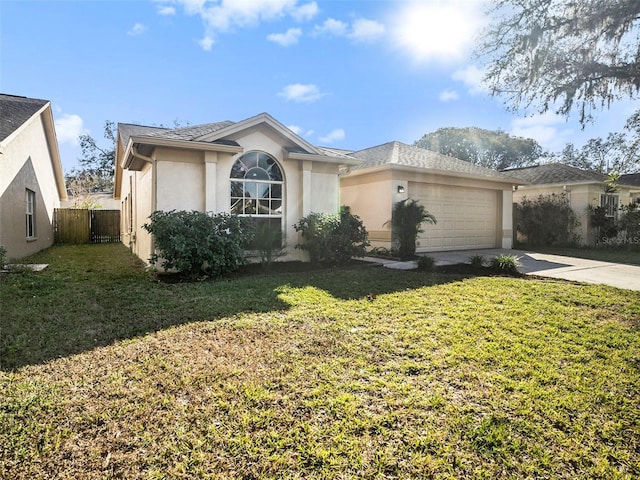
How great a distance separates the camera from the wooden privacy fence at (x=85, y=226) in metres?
19.0

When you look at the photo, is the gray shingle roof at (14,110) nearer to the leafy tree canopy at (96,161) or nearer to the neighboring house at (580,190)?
the neighboring house at (580,190)

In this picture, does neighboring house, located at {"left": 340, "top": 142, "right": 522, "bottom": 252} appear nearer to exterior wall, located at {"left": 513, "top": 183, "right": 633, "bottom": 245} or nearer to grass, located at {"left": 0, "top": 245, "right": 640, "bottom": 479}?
exterior wall, located at {"left": 513, "top": 183, "right": 633, "bottom": 245}

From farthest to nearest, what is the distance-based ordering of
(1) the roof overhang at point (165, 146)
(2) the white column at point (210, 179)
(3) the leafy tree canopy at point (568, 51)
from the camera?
1. (3) the leafy tree canopy at point (568, 51)
2. (2) the white column at point (210, 179)
3. (1) the roof overhang at point (165, 146)

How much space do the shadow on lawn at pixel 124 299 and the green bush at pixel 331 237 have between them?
0.62 m

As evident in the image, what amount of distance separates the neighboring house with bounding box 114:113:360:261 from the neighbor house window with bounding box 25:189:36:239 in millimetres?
4318

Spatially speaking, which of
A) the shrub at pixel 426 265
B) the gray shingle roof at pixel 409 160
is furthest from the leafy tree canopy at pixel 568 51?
the shrub at pixel 426 265

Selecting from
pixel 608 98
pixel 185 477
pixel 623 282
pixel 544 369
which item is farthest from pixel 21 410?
pixel 608 98

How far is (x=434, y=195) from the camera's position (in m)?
13.6

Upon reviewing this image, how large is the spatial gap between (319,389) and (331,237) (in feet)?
22.4

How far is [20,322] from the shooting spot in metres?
4.74

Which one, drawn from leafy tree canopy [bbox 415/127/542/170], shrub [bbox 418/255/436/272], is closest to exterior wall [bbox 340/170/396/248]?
shrub [bbox 418/255/436/272]

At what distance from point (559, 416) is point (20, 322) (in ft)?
20.2

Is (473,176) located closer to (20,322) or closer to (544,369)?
(544,369)

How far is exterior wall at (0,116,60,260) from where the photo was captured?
9656 millimetres
